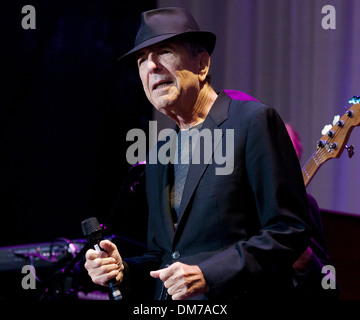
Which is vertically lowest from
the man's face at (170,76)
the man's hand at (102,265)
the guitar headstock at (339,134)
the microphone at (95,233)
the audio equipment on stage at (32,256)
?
the audio equipment on stage at (32,256)

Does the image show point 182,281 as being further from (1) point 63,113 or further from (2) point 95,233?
(1) point 63,113

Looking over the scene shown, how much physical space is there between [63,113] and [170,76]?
2.70m

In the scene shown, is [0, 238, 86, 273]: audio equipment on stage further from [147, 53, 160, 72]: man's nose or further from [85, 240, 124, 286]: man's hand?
[147, 53, 160, 72]: man's nose

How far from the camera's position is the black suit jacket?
5.23ft

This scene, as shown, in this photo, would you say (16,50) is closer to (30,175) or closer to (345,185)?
(30,175)

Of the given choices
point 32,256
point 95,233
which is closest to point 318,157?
point 95,233

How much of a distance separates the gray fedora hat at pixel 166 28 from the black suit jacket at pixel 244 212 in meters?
0.27

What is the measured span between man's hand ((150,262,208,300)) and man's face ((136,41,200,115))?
25.1 inches

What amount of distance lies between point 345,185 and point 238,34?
5.08 ft

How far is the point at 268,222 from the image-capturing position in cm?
166

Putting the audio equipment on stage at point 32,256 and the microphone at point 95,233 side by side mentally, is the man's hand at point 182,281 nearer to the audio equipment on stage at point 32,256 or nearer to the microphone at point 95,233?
the microphone at point 95,233

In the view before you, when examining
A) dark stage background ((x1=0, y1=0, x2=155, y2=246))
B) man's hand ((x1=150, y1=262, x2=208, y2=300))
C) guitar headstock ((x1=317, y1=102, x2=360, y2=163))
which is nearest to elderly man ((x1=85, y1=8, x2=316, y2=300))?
man's hand ((x1=150, y1=262, x2=208, y2=300))

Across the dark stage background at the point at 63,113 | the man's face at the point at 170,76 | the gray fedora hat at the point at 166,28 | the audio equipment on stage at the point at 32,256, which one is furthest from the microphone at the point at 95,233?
the dark stage background at the point at 63,113

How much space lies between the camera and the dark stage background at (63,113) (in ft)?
14.2
